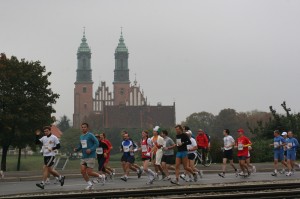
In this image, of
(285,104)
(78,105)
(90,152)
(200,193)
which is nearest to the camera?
(200,193)

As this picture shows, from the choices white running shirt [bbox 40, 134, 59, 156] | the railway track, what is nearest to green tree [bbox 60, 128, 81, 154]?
white running shirt [bbox 40, 134, 59, 156]

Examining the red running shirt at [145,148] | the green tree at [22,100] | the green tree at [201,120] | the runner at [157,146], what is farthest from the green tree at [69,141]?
the runner at [157,146]

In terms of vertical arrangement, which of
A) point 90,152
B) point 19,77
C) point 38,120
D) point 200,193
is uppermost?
point 19,77

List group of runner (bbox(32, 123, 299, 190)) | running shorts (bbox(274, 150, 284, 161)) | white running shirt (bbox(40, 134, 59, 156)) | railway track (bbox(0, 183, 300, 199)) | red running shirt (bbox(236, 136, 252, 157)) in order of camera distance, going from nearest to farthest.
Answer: railway track (bbox(0, 183, 300, 199)) → group of runner (bbox(32, 123, 299, 190)) → white running shirt (bbox(40, 134, 59, 156)) → red running shirt (bbox(236, 136, 252, 157)) → running shorts (bbox(274, 150, 284, 161))

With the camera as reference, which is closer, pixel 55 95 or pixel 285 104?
pixel 285 104

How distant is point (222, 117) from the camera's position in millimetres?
126375

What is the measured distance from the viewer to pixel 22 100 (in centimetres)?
4262

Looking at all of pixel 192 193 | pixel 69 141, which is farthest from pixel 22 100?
pixel 69 141

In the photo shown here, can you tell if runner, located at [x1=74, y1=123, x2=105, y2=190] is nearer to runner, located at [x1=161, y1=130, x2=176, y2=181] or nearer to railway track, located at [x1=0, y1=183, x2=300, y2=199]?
railway track, located at [x1=0, y1=183, x2=300, y2=199]

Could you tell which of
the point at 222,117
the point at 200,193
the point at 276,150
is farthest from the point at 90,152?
the point at 222,117

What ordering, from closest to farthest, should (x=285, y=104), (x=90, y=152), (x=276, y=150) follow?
(x=90, y=152), (x=276, y=150), (x=285, y=104)

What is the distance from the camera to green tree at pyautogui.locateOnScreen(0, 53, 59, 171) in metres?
42.2

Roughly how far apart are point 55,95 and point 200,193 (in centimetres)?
3228

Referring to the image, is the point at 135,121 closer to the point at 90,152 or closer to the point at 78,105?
the point at 78,105
